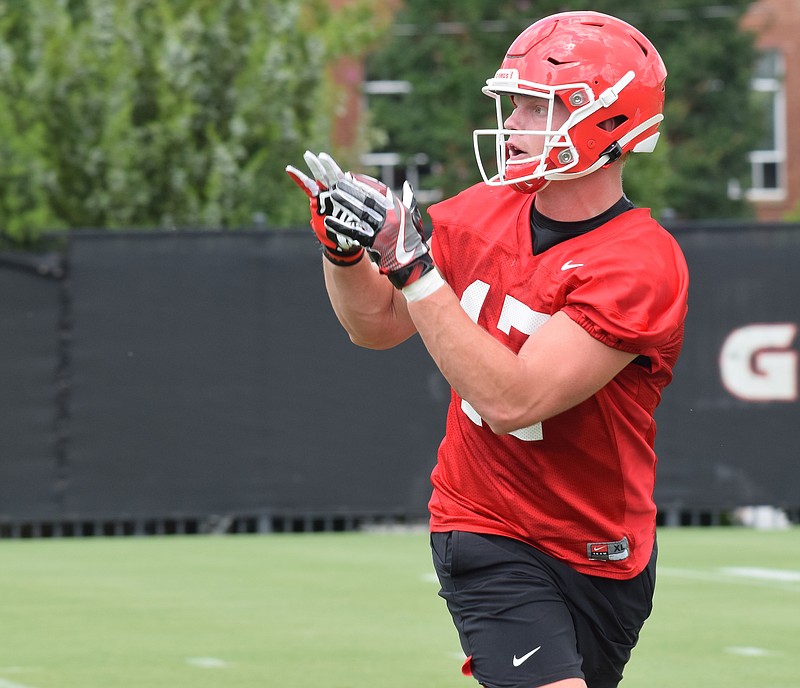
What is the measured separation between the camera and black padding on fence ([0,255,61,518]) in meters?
10.7

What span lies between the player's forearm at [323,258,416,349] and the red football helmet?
0.43 metres

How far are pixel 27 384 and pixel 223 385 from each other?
4.50 feet

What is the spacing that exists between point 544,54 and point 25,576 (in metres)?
6.57

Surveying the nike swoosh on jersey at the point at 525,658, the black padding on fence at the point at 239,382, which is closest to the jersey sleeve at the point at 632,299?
A: the nike swoosh on jersey at the point at 525,658

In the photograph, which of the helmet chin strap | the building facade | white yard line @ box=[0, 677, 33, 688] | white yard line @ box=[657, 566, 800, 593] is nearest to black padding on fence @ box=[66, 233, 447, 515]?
white yard line @ box=[657, 566, 800, 593]

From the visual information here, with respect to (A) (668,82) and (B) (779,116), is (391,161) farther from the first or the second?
(B) (779,116)

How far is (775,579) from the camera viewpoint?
9086 millimetres

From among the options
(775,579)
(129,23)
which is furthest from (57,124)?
(775,579)

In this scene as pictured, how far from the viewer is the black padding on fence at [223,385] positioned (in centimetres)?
1080

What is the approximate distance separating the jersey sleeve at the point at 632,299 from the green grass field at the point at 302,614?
302 cm

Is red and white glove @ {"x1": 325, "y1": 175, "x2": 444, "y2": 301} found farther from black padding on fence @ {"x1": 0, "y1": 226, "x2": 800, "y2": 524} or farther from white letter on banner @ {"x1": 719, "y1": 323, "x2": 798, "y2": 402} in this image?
white letter on banner @ {"x1": 719, "y1": 323, "x2": 798, "y2": 402}

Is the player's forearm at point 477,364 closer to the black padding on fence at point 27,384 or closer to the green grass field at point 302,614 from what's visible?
the green grass field at point 302,614

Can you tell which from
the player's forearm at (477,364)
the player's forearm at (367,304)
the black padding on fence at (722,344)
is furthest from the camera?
the black padding on fence at (722,344)

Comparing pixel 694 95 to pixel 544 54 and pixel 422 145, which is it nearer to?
pixel 422 145
